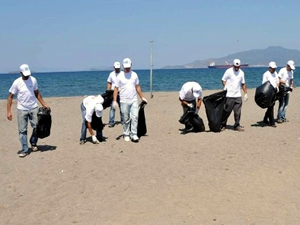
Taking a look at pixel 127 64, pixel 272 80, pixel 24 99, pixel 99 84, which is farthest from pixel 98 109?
pixel 99 84

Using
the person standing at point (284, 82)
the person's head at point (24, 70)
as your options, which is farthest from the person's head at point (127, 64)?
the person standing at point (284, 82)

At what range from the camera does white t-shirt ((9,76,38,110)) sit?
26.7ft

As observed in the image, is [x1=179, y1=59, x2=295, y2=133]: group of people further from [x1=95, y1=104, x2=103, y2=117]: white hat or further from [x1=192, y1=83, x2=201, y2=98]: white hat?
[x1=95, y1=104, x2=103, y2=117]: white hat

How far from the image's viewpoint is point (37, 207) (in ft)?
18.7

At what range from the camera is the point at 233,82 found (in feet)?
33.0

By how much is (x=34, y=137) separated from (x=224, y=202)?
4.59 meters

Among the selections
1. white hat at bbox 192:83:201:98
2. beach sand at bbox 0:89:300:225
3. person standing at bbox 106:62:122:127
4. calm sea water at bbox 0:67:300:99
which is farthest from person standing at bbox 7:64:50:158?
calm sea water at bbox 0:67:300:99

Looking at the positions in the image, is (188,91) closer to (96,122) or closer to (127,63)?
(127,63)

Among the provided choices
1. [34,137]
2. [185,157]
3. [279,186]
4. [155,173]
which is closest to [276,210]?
[279,186]

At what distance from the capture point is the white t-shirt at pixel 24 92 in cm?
815

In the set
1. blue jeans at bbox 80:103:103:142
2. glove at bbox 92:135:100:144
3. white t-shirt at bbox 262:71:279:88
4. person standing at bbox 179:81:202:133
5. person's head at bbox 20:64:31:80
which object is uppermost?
person's head at bbox 20:64:31:80

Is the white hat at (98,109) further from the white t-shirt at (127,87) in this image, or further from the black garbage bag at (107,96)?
the black garbage bag at (107,96)

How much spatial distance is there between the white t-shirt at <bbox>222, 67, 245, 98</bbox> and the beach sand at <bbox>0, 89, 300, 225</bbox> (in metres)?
0.88

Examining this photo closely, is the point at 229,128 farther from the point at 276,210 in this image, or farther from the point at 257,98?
the point at 276,210
